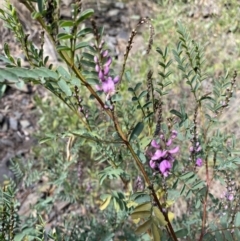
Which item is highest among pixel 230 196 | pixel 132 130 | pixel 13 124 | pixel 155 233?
pixel 13 124

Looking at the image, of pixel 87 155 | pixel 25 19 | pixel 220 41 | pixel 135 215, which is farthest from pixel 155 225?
pixel 25 19

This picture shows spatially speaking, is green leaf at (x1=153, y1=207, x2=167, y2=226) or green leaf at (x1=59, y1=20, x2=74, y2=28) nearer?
green leaf at (x1=59, y1=20, x2=74, y2=28)

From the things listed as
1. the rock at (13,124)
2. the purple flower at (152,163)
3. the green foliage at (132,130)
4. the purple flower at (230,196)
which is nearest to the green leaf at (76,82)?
the green foliage at (132,130)

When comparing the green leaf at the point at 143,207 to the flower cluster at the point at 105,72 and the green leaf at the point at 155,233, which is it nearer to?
the green leaf at the point at 155,233

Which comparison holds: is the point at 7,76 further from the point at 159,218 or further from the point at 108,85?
the point at 159,218

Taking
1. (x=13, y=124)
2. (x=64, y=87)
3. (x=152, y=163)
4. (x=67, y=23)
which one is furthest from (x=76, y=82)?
(x=13, y=124)

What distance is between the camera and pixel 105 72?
3.04ft

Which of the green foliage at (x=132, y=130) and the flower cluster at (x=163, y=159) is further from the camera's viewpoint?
the flower cluster at (x=163, y=159)

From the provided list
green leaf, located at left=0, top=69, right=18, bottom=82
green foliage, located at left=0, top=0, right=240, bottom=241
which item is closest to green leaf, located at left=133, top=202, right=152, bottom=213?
green foliage, located at left=0, top=0, right=240, bottom=241

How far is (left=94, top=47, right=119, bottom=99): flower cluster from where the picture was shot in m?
0.92

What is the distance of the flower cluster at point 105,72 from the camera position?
92 centimetres

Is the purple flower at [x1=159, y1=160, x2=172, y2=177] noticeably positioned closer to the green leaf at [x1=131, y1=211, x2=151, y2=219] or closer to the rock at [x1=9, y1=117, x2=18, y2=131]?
the green leaf at [x1=131, y1=211, x2=151, y2=219]

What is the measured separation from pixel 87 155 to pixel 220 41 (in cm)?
142

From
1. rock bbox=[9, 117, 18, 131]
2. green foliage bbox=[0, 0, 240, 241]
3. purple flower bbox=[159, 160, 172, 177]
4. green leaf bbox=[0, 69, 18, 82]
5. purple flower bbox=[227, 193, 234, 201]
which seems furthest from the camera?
rock bbox=[9, 117, 18, 131]
